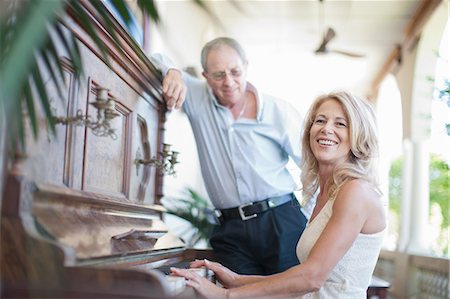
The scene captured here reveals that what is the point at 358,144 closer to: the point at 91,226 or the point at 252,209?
the point at 252,209

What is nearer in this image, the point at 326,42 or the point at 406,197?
the point at 326,42

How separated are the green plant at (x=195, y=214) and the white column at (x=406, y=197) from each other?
153 inches

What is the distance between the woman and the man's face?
528 mm

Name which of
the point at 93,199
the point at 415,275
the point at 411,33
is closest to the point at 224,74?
the point at 93,199

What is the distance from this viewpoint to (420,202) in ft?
27.0

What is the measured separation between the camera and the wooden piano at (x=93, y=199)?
132 cm

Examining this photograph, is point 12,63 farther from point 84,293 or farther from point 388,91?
point 388,91

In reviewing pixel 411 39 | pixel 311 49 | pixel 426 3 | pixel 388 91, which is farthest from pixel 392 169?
pixel 426 3

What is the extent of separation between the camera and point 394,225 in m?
13.4

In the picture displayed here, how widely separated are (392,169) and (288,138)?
1156cm

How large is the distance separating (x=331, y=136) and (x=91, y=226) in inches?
36.8

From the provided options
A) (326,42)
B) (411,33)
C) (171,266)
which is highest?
(411,33)

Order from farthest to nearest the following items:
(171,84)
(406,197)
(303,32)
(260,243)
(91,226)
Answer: (303,32) < (406,197) < (260,243) < (171,84) < (91,226)

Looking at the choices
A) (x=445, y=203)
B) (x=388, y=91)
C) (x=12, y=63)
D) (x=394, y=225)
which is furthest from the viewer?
(x=394, y=225)
